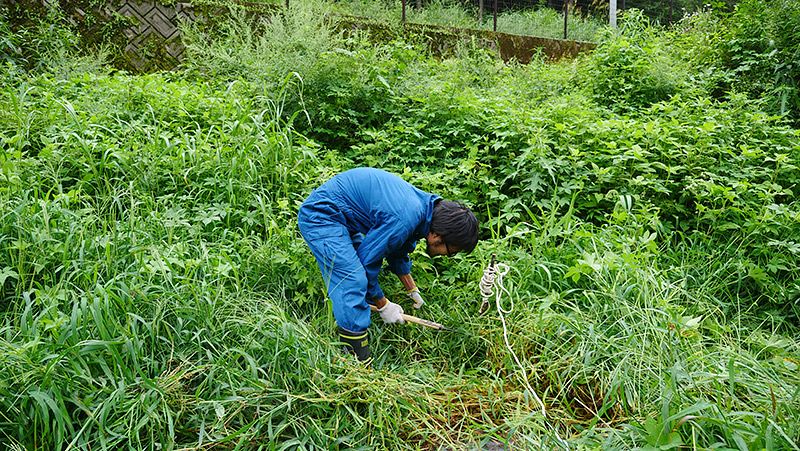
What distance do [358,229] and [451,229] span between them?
580 mm

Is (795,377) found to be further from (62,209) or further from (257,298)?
(62,209)

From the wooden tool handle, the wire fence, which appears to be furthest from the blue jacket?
the wire fence

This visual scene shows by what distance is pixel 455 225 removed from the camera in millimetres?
2426

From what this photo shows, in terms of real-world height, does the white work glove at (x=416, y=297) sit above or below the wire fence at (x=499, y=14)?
below

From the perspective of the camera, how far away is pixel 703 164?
3.69m

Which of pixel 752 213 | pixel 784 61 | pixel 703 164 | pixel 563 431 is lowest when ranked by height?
pixel 563 431

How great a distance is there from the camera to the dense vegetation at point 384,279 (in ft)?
6.40

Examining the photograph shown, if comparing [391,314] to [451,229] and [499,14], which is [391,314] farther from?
[499,14]

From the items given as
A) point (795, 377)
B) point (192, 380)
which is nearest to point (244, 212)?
point (192, 380)

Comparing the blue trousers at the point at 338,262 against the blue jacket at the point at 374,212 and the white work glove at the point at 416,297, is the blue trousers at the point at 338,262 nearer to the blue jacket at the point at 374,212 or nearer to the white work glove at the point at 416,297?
the blue jacket at the point at 374,212

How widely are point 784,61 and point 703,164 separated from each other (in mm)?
3077

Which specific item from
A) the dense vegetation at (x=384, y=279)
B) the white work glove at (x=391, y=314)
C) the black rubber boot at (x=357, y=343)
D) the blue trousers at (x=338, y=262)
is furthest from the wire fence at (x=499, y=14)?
the black rubber boot at (x=357, y=343)

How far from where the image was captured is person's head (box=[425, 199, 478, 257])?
7.98ft

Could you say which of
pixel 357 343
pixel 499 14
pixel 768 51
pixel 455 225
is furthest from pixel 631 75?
pixel 499 14
